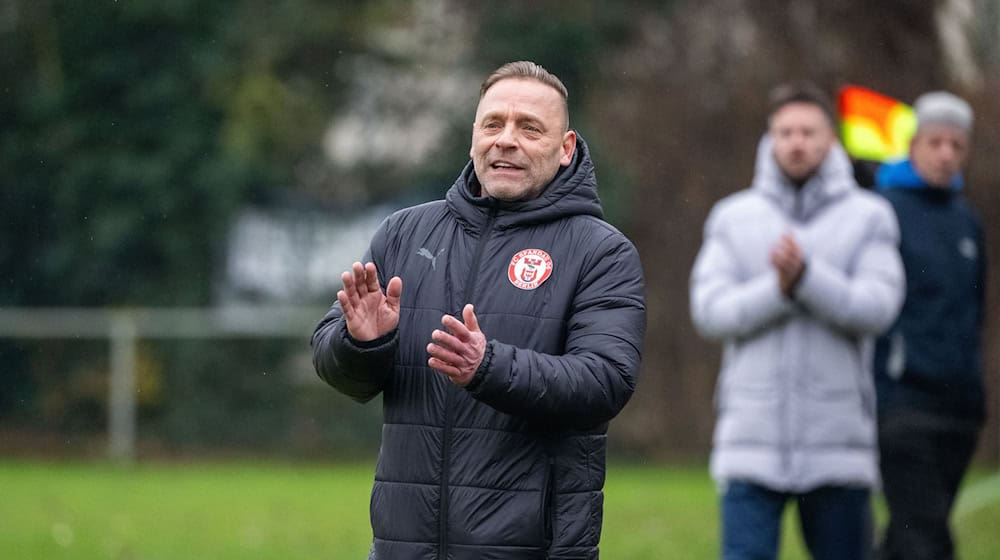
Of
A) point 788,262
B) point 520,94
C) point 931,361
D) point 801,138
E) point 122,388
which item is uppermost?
point 801,138

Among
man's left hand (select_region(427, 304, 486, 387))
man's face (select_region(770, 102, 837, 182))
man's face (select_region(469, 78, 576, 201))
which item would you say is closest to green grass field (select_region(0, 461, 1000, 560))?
man's face (select_region(770, 102, 837, 182))

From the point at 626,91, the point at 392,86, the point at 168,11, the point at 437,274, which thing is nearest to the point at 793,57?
the point at 626,91

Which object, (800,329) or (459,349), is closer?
(459,349)

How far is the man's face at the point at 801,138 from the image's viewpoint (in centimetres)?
664

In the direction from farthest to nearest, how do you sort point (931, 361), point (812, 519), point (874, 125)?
1. point (874, 125)
2. point (931, 361)
3. point (812, 519)

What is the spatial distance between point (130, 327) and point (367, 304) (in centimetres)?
1707

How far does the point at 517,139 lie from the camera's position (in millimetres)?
4445

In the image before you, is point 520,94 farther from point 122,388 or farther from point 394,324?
point 122,388

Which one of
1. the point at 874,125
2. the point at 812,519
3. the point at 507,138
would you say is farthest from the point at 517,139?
the point at 874,125

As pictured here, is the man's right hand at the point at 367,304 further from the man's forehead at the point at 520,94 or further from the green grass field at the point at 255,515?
the green grass field at the point at 255,515

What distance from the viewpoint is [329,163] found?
22734 mm

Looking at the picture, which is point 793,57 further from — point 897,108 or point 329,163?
point 897,108

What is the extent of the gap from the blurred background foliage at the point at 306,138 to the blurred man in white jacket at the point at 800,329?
496 inches

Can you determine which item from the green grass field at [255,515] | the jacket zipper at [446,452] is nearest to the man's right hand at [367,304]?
the jacket zipper at [446,452]
